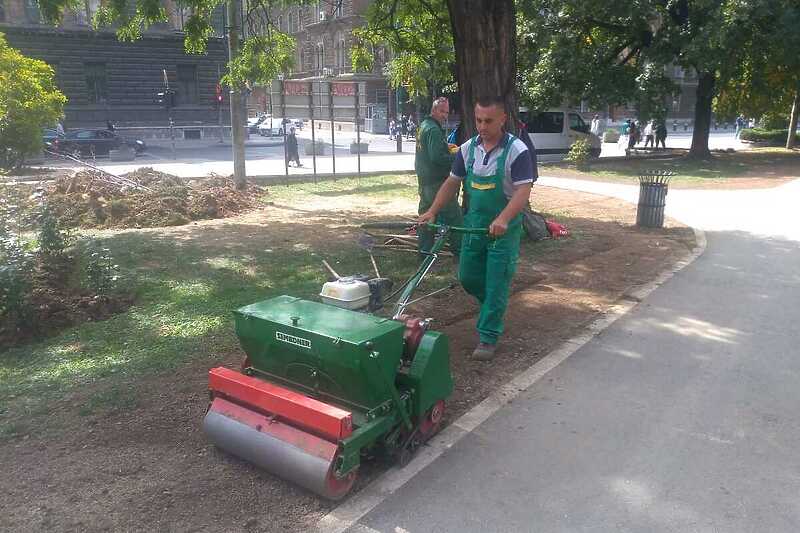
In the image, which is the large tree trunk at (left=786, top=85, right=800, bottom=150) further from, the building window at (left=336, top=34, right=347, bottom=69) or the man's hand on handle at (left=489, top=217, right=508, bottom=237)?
the building window at (left=336, top=34, right=347, bottom=69)

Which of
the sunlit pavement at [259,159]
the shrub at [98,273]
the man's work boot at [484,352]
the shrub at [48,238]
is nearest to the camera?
the man's work boot at [484,352]

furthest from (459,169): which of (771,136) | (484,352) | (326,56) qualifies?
(326,56)

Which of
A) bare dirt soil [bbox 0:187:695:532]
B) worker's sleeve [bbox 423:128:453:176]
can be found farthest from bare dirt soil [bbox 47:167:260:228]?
bare dirt soil [bbox 0:187:695:532]

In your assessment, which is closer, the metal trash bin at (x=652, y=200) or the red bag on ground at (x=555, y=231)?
the red bag on ground at (x=555, y=231)

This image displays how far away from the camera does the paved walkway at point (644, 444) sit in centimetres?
305

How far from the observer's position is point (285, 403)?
3.16 m

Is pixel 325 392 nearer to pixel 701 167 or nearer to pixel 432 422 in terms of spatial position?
pixel 432 422

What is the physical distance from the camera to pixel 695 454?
3.60 m

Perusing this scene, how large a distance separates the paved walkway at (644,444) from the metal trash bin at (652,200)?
4.37 meters

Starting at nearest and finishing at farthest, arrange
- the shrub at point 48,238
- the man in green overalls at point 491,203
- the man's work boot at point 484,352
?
the man in green overalls at point 491,203 < the man's work boot at point 484,352 < the shrub at point 48,238

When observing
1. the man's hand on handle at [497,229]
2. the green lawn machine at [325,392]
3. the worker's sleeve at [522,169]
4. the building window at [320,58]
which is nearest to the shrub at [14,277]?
the green lawn machine at [325,392]

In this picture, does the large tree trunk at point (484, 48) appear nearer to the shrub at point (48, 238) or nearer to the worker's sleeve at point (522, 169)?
the worker's sleeve at point (522, 169)

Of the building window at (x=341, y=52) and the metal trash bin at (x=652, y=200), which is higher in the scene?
the building window at (x=341, y=52)

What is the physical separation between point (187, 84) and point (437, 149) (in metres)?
38.4
